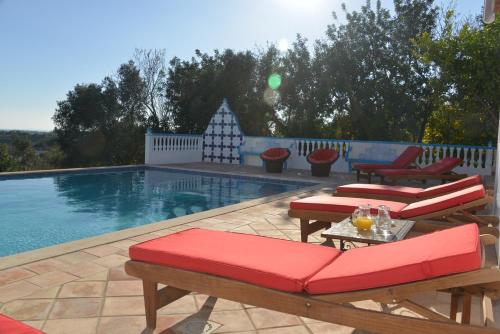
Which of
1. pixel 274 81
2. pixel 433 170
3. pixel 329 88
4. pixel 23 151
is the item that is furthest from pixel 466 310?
pixel 23 151

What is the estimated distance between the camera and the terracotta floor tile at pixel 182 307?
2.73 meters

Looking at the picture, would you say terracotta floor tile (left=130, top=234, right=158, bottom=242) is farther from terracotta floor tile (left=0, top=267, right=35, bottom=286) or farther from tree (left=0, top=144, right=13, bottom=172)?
tree (left=0, top=144, right=13, bottom=172)

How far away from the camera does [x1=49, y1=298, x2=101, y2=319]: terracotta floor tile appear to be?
258 centimetres

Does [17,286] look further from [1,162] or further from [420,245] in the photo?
[1,162]

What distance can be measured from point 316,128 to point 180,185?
30.5ft

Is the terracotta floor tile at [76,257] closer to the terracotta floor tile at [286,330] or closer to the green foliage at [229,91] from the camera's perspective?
the terracotta floor tile at [286,330]

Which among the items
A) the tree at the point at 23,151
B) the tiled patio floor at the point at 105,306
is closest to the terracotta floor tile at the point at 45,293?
the tiled patio floor at the point at 105,306

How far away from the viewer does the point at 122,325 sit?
8.18 ft

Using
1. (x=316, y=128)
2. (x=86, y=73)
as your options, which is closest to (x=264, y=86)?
(x=316, y=128)

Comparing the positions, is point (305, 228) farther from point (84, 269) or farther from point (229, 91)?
point (229, 91)

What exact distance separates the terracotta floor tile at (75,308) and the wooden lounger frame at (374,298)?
2.03 feet

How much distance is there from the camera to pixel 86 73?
68.7 feet

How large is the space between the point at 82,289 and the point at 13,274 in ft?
2.05

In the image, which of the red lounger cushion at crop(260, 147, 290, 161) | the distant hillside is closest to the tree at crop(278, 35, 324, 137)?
the red lounger cushion at crop(260, 147, 290, 161)
